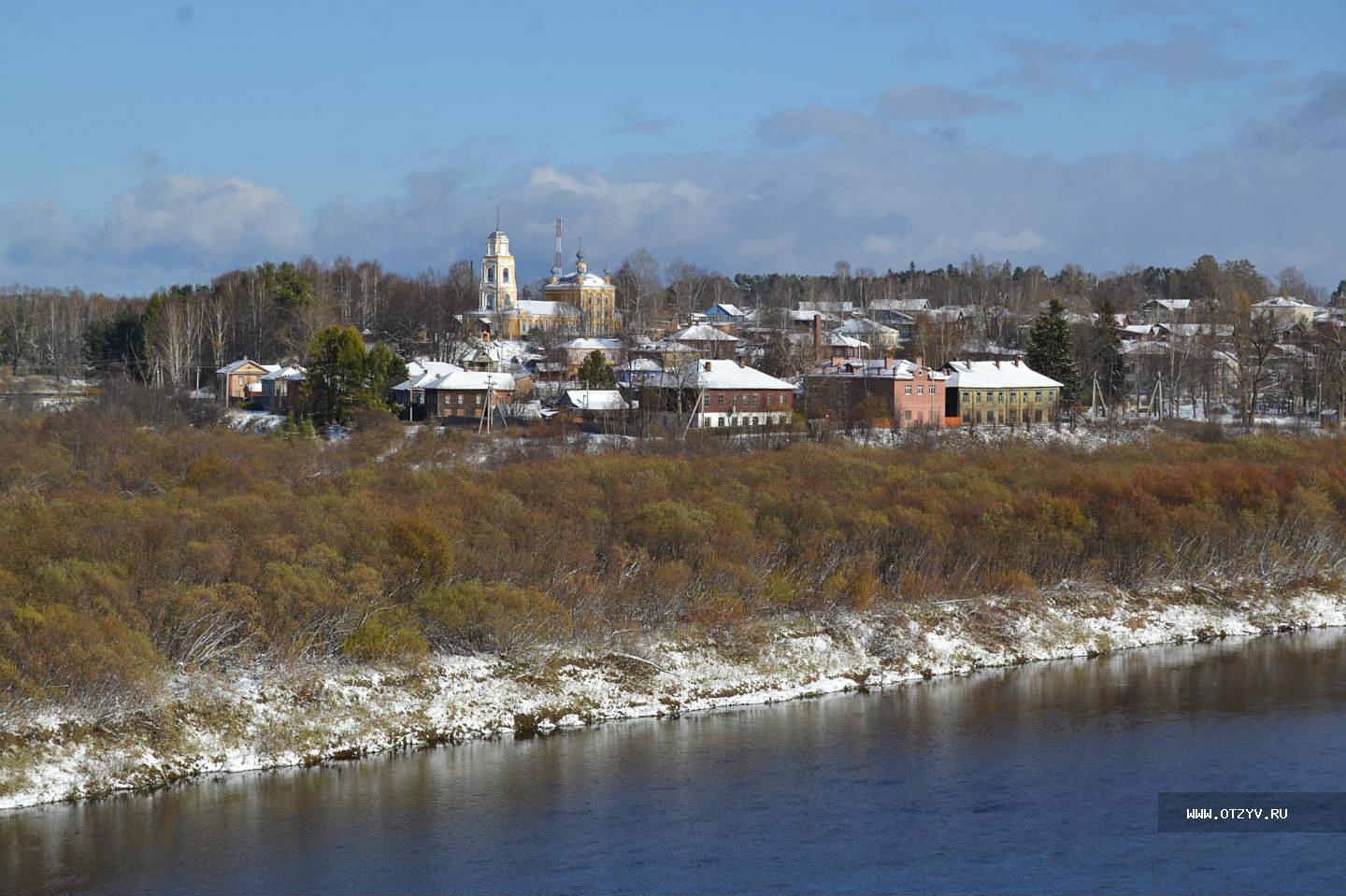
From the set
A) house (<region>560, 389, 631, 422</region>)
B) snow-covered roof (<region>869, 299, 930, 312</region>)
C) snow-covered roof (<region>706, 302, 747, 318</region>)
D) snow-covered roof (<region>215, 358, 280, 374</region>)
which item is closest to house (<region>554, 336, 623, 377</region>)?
snow-covered roof (<region>215, 358, 280, 374</region>)

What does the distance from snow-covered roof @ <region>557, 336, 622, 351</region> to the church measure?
26.6 feet

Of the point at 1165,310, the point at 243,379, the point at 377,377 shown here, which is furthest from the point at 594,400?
the point at 1165,310

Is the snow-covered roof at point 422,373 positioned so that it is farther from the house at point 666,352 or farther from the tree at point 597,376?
the house at point 666,352

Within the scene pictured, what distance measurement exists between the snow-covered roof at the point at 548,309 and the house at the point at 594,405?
30.9 meters

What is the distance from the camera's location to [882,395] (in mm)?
51875

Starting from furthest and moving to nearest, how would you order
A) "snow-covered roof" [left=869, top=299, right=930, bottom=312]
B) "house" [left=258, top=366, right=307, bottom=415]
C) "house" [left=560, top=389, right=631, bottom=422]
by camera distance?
"snow-covered roof" [left=869, top=299, right=930, bottom=312]
"house" [left=258, top=366, right=307, bottom=415]
"house" [left=560, top=389, right=631, bottom=422]

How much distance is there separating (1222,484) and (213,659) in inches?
881

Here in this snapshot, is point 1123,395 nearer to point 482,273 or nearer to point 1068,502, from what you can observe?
→ point 1068,502

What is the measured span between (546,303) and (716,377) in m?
35.4

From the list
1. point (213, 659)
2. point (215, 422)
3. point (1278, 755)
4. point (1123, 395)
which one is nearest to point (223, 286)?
point (215, 422)

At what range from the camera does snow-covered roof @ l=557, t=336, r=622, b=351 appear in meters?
67.0

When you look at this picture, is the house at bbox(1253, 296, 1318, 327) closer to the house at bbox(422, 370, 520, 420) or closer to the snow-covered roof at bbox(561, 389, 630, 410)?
the snow-covered roof at bbox(561, 389, 630, 410)

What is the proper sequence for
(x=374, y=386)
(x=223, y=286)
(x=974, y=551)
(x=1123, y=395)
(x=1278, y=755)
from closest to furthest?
(x=1278, y=755), (x=974, y=551), (x=374, y=386), (x=1123, y=395), (x=223, y=286)

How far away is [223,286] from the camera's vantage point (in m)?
73.3
